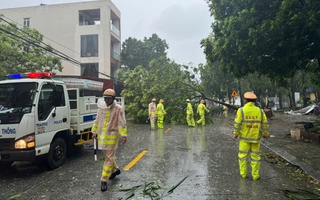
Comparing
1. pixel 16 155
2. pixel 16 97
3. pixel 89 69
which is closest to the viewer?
pixel 16 155

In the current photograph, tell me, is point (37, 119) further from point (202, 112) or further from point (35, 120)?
point (202, 112)

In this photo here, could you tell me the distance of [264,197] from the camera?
14.2ft

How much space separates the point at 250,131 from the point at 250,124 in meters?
0.15

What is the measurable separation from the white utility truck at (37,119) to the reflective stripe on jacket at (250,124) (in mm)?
4323

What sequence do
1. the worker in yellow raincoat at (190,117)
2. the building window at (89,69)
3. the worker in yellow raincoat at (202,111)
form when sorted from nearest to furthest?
1. the worker in yellow raincoat at (190,117)
2. the worker in yellow raincoat at (202,111)
3. the building window at (89,69)

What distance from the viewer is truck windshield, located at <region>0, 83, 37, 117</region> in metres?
5.69

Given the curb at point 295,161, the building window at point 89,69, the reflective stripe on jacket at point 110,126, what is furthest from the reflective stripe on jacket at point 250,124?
the building window at point 89,69

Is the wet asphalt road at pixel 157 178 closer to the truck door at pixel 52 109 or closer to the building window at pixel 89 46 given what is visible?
the truck door at pixel 52 109

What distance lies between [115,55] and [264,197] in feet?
94.5

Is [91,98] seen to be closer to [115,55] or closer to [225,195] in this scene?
[225,195]

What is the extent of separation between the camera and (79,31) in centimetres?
2908

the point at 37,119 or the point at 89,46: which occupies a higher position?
the point at 89,46

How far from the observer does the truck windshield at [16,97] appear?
18.7 ft

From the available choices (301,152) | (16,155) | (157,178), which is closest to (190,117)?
(301,152)
